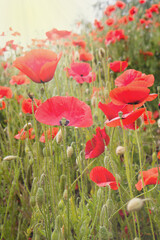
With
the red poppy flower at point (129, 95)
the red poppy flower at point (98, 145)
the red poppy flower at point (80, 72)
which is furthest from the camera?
the red poppy flower at point (80, 72)

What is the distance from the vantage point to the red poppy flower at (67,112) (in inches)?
24.0

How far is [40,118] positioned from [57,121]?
0.05 meters

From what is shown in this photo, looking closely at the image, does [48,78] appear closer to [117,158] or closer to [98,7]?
[117,158]

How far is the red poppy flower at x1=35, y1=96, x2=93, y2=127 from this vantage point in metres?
0.61

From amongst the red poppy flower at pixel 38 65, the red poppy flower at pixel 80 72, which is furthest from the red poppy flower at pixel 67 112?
the red poppy flower at pixel 80 72

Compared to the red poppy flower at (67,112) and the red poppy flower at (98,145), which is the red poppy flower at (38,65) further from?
the red poppy flower at (98,145)

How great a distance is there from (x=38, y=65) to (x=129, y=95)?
0.24m

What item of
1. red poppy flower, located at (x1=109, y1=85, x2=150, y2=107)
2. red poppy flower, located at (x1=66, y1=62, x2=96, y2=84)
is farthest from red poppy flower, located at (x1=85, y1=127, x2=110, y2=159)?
red poppy flower, located at (x1=66, y1=62, x2=96, y2=84)

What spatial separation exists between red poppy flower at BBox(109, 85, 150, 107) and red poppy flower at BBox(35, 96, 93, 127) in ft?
0.27

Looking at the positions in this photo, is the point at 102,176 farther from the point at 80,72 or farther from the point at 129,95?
the point at 80,72

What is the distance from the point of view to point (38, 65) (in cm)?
65

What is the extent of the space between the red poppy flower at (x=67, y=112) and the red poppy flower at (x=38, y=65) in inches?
2.5

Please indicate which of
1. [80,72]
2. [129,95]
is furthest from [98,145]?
[80,72]

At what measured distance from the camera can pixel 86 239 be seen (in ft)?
2.11
